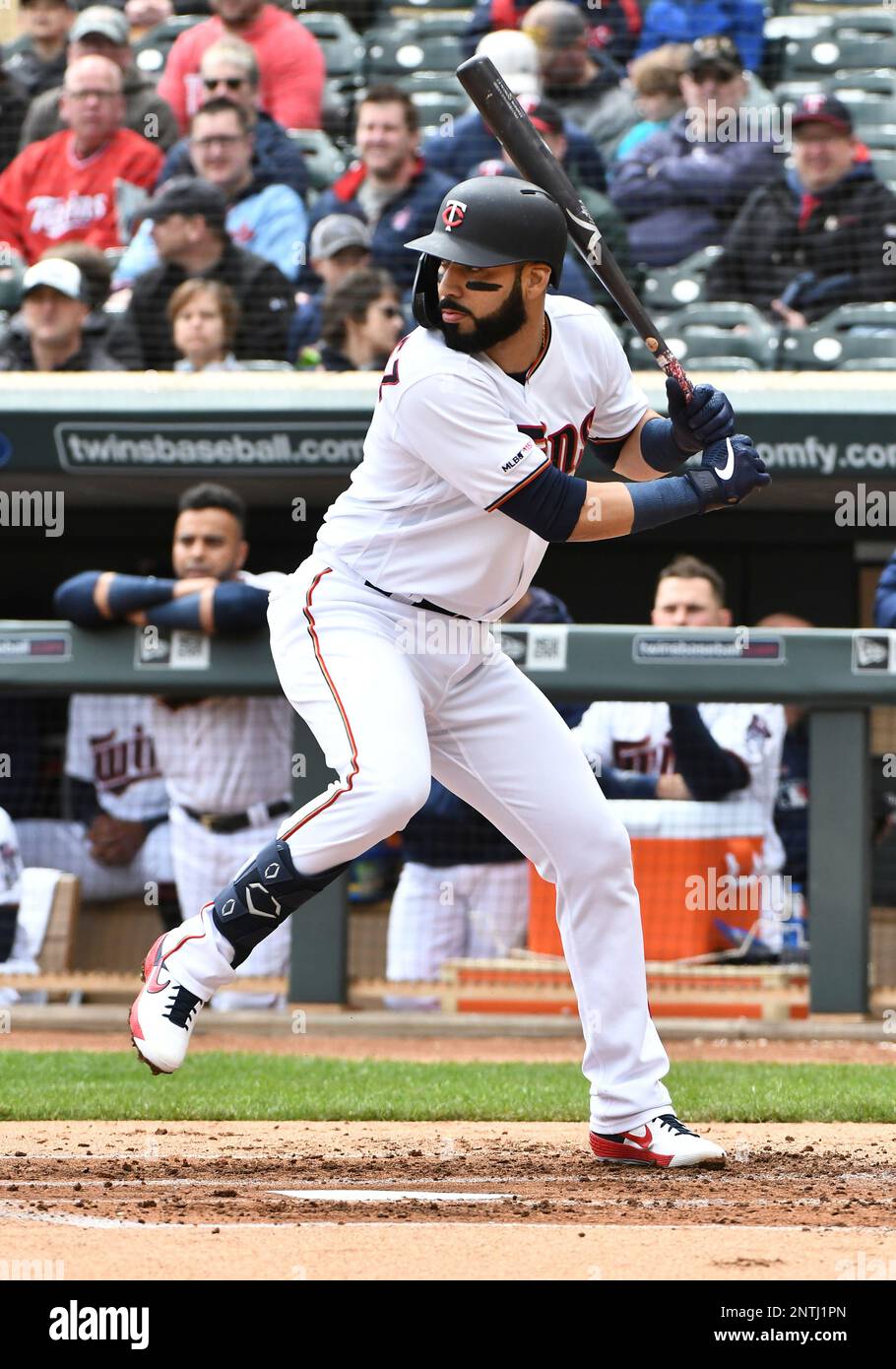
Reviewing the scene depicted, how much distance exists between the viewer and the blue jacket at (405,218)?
8383mm

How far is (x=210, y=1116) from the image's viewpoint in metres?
4.39

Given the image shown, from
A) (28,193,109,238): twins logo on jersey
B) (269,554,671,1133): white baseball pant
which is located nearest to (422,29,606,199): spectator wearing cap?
(28,193,109,238): twins logo on jersey

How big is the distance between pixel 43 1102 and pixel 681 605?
Answer: 2879mm

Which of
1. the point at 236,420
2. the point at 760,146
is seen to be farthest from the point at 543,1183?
the point at 760,146

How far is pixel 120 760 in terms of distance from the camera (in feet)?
21.8

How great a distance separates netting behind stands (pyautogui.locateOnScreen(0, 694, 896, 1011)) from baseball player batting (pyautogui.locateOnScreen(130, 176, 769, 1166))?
260cm

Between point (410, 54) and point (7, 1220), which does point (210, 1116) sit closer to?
point (7, 1220)

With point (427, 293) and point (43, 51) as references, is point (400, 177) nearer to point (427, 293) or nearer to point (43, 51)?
point (43, 51)

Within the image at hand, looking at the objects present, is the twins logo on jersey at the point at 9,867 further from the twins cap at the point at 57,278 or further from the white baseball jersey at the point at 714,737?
the twins cap at the point at 57,278

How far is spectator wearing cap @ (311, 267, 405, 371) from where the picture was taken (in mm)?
7844

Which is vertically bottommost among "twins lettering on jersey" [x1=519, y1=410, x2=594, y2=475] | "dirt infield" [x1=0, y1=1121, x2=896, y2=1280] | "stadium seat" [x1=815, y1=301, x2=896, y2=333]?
"dirt infield" [x1=0, y1=1121, x2=896, y2=1280]

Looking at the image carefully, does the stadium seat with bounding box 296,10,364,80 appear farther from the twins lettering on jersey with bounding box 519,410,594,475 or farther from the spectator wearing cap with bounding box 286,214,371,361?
the twins lettering on jersey with bounding box 519,410,594,475
